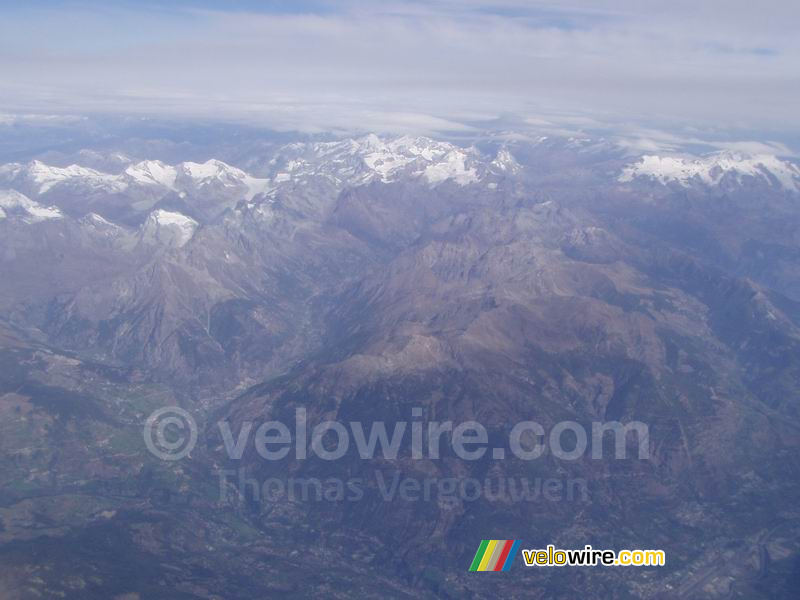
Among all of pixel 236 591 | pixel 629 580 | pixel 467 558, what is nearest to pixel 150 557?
pixel 236 591

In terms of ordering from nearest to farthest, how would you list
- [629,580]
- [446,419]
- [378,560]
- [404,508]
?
[629,580] → [378,560] → [404,508] → [446,419]

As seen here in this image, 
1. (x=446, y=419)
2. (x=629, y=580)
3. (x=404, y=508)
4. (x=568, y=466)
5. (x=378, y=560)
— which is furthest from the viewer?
(x=446, y=419)

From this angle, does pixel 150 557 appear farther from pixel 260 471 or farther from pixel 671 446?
pixel 671 446

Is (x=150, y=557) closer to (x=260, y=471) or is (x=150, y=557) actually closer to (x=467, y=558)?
(x=260, y=471)

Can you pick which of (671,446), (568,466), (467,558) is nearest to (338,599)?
(467,558)

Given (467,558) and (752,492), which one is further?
(752,492)

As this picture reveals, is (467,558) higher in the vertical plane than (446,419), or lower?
lower
